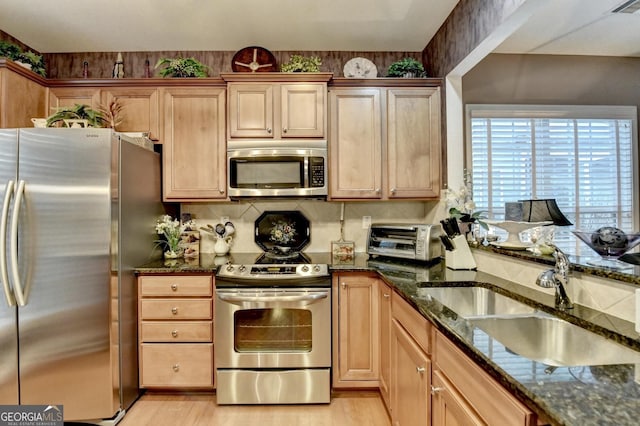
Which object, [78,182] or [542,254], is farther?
[78,182]

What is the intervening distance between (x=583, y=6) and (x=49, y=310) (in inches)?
155

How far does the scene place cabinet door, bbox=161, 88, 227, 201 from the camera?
104 inches

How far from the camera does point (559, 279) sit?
1355 millimetres

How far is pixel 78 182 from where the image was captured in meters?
2.00

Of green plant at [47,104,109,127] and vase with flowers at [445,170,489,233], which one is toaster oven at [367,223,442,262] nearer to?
vase with flowers at [445,170,489,233]

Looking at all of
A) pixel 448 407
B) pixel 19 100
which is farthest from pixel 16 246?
pixel 448 407

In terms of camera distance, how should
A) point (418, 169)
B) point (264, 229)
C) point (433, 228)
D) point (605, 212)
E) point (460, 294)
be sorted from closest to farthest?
point (460, 294)
point (433, 228)
point (418, 169)
point (264, 229)
point (605, 212)

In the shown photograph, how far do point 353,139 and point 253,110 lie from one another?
79 centimetres

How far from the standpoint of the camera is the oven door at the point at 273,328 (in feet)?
7.40

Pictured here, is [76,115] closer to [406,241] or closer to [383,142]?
[383,142]

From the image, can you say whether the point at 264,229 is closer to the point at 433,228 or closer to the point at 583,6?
the point at 433,228

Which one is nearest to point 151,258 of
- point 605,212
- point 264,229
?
point 264,229

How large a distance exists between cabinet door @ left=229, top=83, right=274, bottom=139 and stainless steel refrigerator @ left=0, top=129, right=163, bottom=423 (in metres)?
0.85

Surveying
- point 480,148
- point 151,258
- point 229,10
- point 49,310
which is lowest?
point 49,310
